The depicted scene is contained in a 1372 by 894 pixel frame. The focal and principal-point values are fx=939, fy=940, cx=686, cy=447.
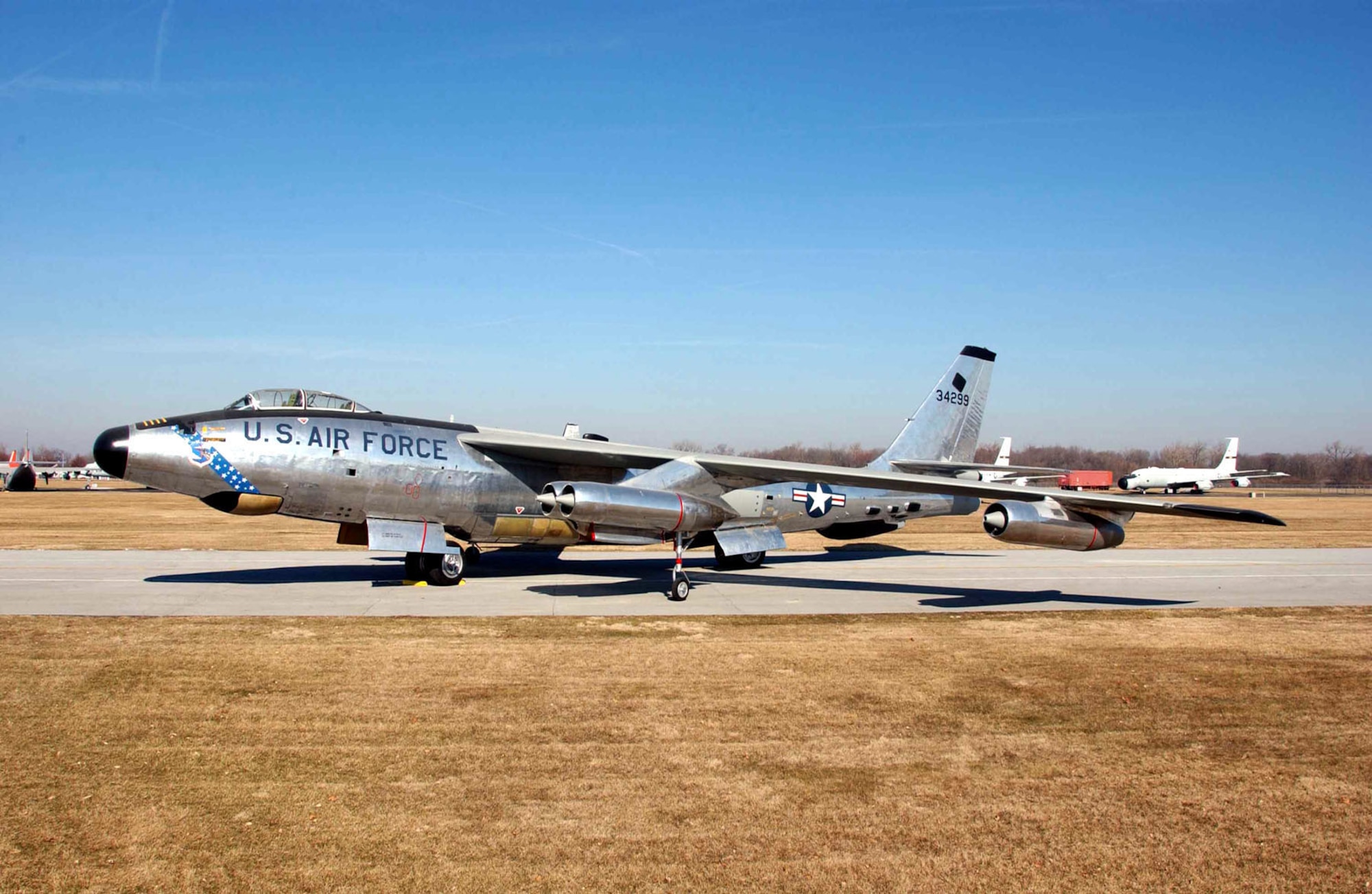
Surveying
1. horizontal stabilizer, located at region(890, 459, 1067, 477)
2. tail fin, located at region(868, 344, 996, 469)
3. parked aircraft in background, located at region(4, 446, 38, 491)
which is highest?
tail fin, located at region(868, 344, 996, 469)

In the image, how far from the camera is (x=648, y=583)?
1936 cm

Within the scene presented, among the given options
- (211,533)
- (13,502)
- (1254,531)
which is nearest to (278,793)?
(211,533)

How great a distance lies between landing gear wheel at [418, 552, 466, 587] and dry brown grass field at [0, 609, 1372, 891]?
5291 mm

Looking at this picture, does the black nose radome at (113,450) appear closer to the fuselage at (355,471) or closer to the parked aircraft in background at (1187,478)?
the fuselage at (355,471)

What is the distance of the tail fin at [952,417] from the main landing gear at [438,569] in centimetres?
1071

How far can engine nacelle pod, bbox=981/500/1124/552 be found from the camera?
16.1 meters

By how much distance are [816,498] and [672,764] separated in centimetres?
1399

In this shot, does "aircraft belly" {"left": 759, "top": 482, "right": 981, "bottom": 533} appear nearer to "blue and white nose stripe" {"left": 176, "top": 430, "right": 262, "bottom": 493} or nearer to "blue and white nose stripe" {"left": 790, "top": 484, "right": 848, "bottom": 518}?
"blue and white nose stripe" {"left": 790, "top": 484, "right": 848, "bottom": 518}

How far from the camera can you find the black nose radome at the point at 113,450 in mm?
15297

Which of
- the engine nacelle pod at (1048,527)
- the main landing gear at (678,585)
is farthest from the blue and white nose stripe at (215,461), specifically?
the engine nacelle pod at (1048,527)

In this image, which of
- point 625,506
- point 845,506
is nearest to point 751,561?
point 845,506

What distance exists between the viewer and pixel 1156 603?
17062mm

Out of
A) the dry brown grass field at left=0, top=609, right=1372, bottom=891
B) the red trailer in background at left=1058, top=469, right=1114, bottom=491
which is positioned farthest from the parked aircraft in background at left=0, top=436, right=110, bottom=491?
the red trailer in background at left=1058, top=469, right=1114, bottom=491

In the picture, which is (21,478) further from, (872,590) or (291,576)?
(872,590)
